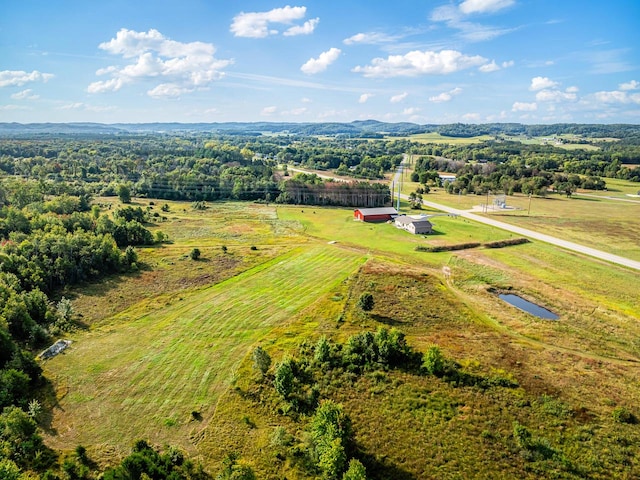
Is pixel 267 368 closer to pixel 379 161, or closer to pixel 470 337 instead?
pixel 470 337

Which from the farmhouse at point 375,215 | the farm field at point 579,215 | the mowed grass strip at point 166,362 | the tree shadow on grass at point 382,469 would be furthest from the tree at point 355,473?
the farmhouse at point 375,215

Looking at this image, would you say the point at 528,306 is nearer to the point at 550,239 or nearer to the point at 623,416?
the point at 623,416

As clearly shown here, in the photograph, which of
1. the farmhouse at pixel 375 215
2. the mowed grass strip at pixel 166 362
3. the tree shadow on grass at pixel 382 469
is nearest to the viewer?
the tree shadow on grass at pixel 382 469

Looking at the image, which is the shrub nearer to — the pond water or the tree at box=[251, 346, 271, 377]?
the pond water

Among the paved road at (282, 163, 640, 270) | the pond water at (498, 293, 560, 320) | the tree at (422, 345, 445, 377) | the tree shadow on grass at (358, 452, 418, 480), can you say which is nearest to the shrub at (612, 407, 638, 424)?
the tree at (422, 345, 445, 377)

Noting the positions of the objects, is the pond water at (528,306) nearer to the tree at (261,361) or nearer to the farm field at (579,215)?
the farm field at (579,215)

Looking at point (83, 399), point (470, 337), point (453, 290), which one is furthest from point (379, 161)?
point (83, 399)

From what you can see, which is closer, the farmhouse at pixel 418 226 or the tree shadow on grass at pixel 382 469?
the tree shadow on grass at pixel 382 469
